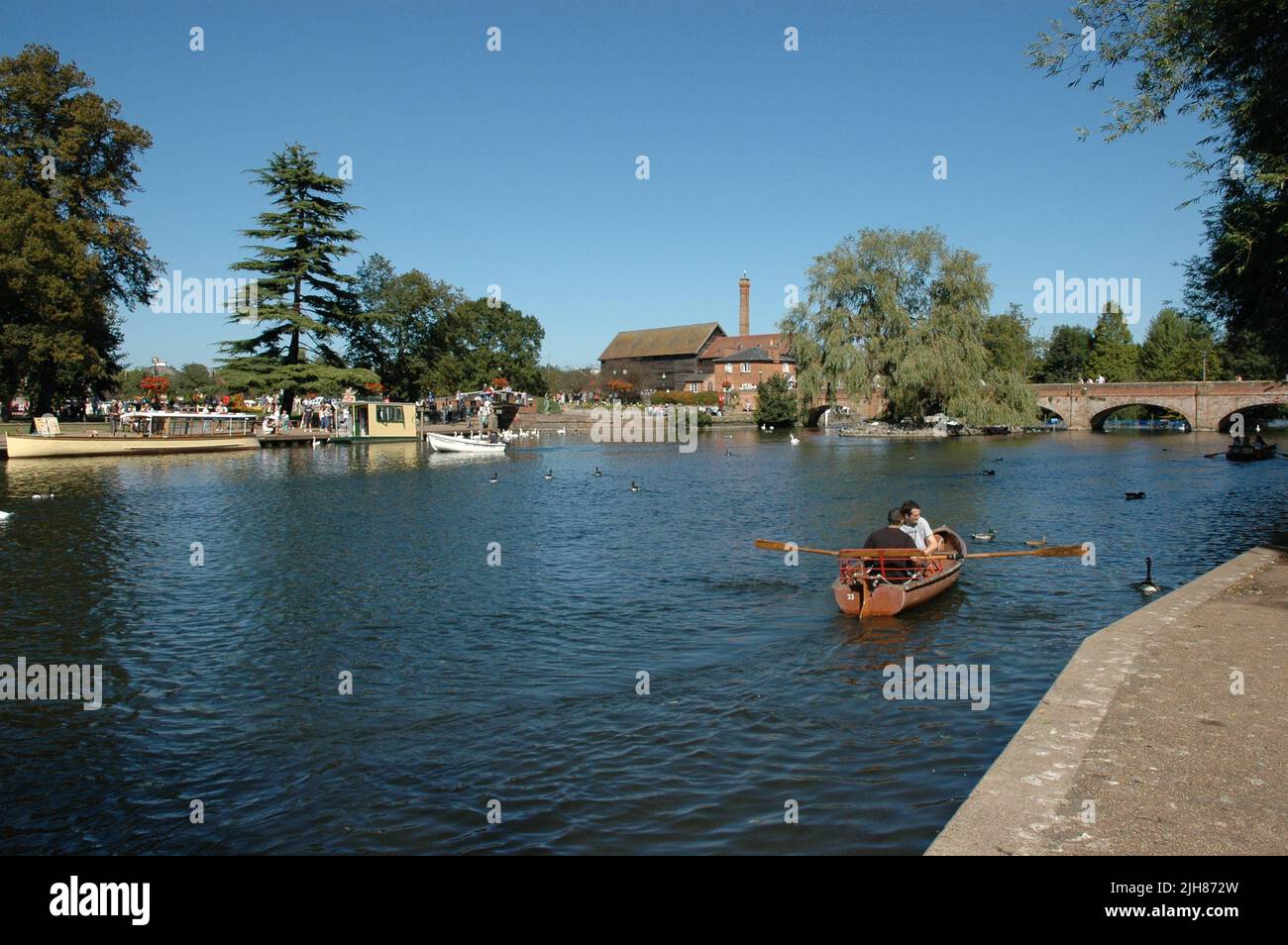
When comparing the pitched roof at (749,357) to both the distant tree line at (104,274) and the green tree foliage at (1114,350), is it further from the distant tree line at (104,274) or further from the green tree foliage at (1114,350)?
the distant tree line at (104,274)

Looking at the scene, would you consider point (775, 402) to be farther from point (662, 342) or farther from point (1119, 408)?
point (662, 342)

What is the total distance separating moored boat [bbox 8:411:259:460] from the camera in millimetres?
49625

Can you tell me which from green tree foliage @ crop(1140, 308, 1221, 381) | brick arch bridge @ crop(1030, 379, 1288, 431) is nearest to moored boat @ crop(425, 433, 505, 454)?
brick arch bridge @ crop(1030, 379, 1288, 431)

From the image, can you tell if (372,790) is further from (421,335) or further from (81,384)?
(421,335)

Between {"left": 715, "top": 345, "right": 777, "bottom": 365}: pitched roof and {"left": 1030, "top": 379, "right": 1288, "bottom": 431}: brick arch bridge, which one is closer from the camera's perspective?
{"left": 1030, "top": 379, "right": 1288, "bottom": 431}: brick arch bridge

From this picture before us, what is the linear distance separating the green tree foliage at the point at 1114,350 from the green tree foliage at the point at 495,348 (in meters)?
77.9

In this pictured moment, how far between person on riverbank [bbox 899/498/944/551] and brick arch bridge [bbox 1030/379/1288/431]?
7149cm

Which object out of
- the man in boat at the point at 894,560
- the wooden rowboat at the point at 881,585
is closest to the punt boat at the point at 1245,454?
the wooden rowboat at the point at 881,585

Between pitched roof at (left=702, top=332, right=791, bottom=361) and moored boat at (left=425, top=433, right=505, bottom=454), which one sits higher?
pitched roof at (left=702, top=332, right=791, bottom=361)

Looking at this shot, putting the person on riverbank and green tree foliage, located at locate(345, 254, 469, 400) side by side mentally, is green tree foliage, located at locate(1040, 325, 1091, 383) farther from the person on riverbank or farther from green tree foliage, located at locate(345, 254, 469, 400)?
the person on riverbank

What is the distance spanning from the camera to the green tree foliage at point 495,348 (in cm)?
10800

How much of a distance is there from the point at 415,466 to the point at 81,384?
94.1 ft

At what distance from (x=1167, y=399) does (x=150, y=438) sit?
89.1 metres

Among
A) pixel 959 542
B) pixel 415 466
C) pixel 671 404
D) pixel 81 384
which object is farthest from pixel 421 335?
pixel 959 542
